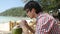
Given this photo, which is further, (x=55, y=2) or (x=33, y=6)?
(x=55, y=2)

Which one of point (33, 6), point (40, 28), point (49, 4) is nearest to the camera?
point (40, 28)

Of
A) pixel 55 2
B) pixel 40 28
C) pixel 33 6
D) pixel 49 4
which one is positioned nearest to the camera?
pixel 40 28

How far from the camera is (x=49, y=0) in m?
16.8

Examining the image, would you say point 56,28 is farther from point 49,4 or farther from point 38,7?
point 49,4

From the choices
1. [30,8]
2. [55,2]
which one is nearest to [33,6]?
[30,8]

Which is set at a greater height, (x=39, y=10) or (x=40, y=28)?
(x=39, y=10)

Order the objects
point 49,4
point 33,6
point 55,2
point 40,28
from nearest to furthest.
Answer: point 40,28, point 33,6, point 55,2, point 49,4

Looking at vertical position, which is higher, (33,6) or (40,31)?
(33,6)

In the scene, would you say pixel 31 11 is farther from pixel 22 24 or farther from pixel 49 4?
pixel 49 4

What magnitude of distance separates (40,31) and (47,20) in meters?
0.13

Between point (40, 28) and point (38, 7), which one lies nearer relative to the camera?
point (40, 28)

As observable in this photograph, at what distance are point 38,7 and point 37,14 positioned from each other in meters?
0.08

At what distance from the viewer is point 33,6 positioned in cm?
190

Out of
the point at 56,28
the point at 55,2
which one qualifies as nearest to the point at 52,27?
the point at 56,28
